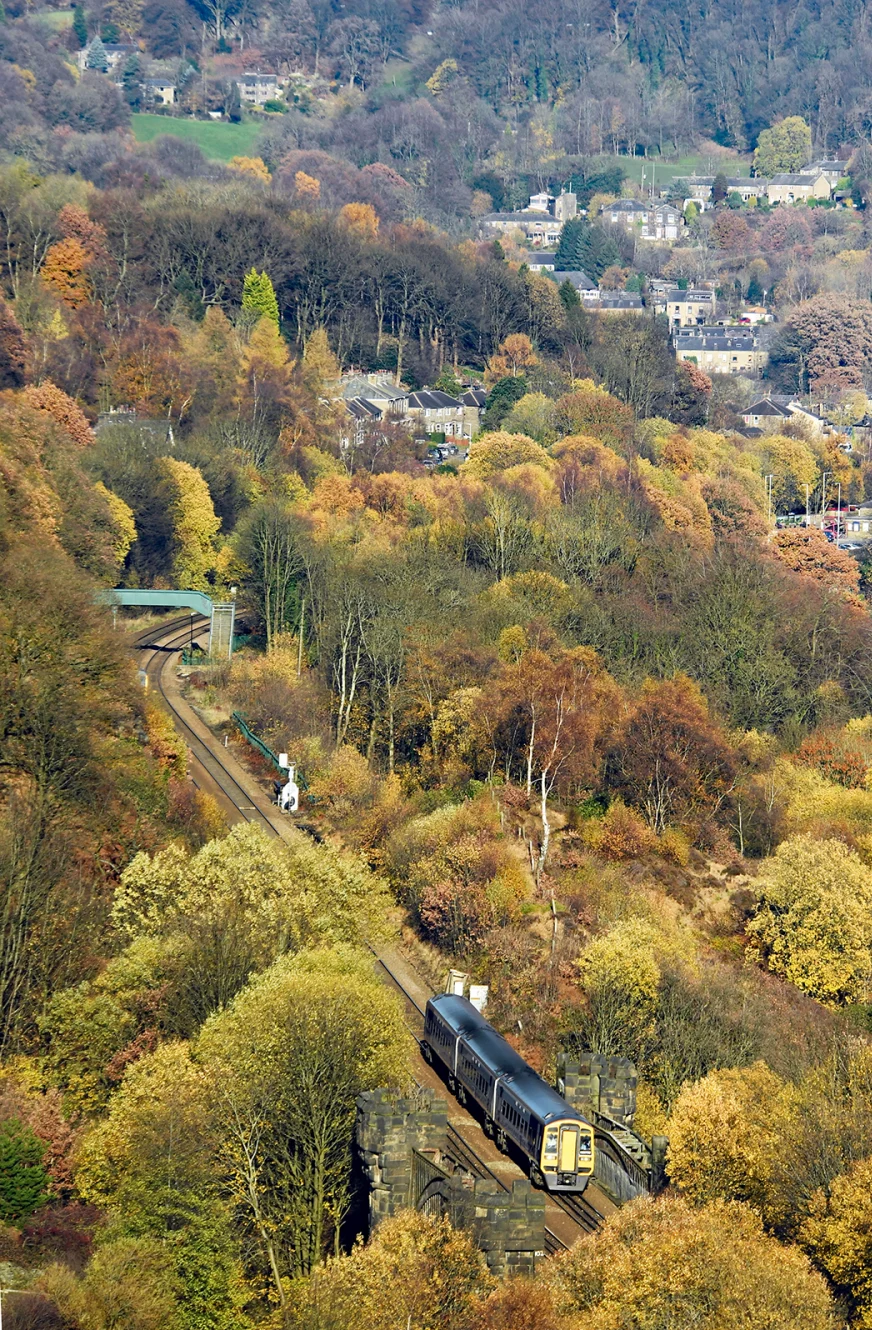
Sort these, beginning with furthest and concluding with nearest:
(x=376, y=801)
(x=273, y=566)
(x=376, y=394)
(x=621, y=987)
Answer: (x=376, y=394) < (x=273, y=566) < (x=376, y=801) < (x=621, y=987)

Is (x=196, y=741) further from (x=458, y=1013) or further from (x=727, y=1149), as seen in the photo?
(x=727, y=1149)

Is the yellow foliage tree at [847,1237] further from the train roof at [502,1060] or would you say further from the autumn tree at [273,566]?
the autumn tree at [273,566]

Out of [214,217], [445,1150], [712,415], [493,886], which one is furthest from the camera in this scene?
[712,415]

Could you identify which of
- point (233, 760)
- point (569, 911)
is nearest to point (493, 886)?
point (569, 911)

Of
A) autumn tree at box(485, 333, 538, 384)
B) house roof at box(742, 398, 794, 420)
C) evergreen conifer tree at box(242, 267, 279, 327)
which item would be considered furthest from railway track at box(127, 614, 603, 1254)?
house roof at box(742, 398, 794, 420)

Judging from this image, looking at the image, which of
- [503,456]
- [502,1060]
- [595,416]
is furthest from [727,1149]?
[595,416]

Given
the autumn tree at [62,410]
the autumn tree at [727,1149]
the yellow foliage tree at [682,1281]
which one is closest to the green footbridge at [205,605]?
the autumn tree at [62,410]

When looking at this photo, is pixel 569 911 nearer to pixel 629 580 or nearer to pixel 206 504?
pixel 629 580

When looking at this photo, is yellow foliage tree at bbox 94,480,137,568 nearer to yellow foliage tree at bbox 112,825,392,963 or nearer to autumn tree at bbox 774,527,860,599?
autumn tree at bbox 774,527,860,599
